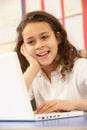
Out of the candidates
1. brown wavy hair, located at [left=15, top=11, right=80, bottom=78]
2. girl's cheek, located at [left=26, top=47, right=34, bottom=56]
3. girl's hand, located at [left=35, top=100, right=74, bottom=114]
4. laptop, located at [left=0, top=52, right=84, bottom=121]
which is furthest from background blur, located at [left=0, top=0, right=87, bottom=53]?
laptop, located at [left=0, top=52, right=84, bottom=121]

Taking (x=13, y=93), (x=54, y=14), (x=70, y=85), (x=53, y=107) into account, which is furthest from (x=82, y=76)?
(x=54, y=14)

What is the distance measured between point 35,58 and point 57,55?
0.13 metres

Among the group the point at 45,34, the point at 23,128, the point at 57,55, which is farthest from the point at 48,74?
the point at 23,128

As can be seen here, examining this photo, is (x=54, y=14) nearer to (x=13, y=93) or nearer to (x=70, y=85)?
(x=70, y=85)

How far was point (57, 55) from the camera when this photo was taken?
1.42 metres

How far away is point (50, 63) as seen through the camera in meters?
1.36

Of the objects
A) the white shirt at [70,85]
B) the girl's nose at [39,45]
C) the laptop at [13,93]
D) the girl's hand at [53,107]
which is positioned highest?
the laptop at [13,93]

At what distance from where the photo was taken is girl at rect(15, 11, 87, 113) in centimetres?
130

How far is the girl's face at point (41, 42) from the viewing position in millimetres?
1283

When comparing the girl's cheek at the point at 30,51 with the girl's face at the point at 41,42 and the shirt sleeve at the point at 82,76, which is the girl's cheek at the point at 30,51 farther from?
the shirt sleeve at the point at 82,76

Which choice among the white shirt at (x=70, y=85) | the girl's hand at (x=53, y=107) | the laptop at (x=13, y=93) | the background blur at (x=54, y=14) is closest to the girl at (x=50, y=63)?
the white shirt at (x=70, y=85)

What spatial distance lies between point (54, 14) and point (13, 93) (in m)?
1.31

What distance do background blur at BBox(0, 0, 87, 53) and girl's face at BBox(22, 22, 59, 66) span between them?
47cm

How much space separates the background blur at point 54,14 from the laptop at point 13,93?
3.54ft
